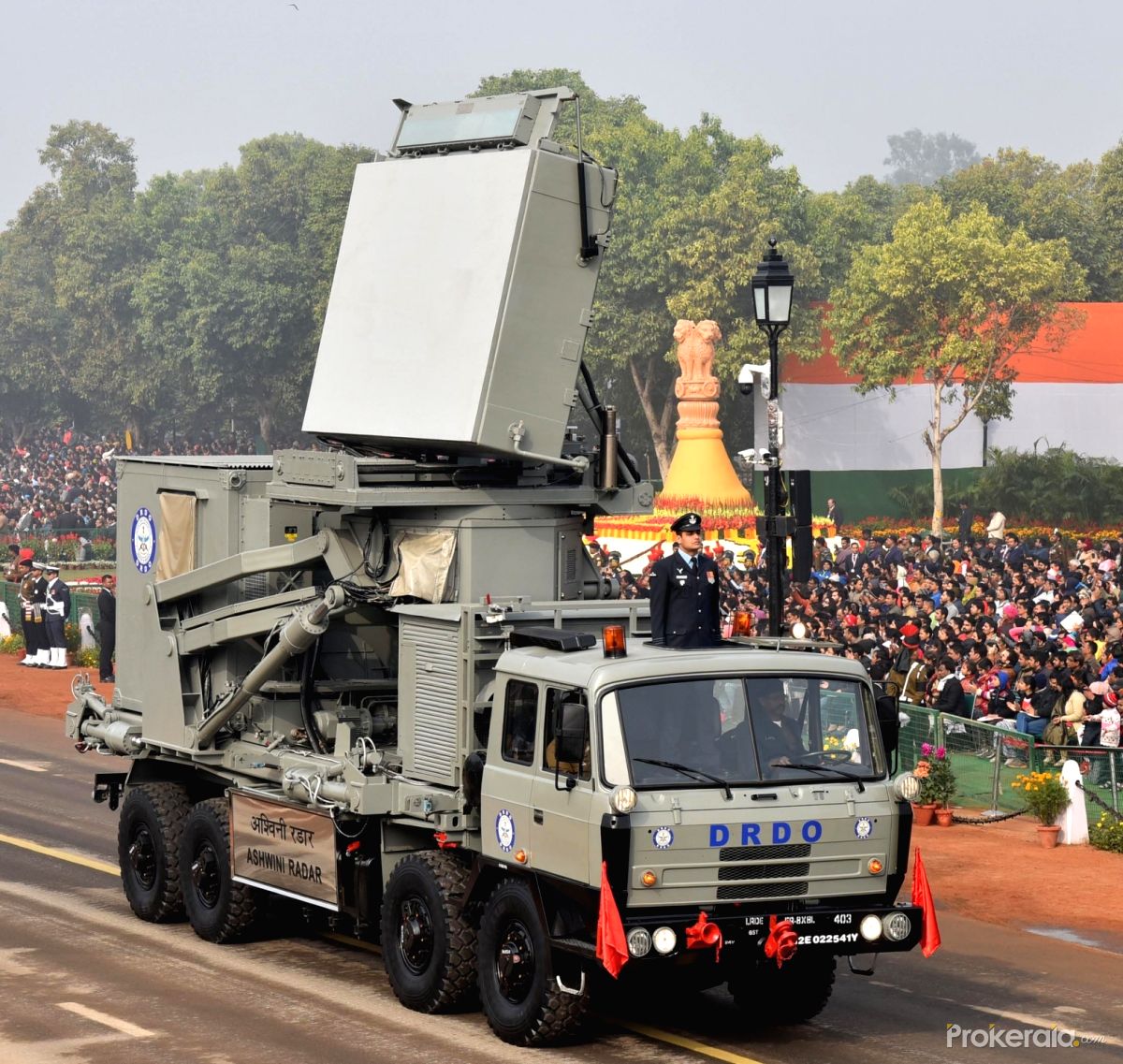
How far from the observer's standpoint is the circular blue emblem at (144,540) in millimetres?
16500

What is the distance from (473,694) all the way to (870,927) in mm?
2970

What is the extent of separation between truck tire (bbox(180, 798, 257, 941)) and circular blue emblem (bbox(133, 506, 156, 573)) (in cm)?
218

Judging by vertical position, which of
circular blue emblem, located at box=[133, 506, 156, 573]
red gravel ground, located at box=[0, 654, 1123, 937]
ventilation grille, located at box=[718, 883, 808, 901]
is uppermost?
circular blue emblem, located at box=[133, 506, 156, 573]

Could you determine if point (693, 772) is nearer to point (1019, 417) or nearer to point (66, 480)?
point (1019, 417)

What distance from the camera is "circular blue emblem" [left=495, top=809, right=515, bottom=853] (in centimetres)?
1220

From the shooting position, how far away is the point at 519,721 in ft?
40.4

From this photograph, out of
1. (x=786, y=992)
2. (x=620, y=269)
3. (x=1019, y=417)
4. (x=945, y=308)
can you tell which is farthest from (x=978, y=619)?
(x=620, y=269)

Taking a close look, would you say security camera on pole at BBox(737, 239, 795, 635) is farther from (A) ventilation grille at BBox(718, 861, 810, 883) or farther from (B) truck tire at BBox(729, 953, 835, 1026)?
(A) ventilation grille at BBox(718, 861, 810, 883)

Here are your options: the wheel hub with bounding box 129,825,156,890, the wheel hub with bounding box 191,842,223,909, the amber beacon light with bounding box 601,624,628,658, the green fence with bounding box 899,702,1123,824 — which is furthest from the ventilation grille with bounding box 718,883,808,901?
the green fence with bounding box 899,702,1123,824

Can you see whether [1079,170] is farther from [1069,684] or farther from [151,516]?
[151,516]

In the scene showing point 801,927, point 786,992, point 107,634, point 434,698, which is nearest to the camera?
point 801,927

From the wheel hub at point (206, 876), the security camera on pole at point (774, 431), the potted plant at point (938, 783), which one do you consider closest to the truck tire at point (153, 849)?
the wheel hub at point (206, 876)

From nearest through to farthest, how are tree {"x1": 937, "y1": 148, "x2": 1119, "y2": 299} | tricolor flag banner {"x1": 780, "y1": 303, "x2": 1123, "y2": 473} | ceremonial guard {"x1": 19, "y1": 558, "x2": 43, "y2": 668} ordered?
ceremonial guard {"x1": 19, "y1": 558, "x2": 43, "y2": 668} < tricolor flag banner {"x1": 780, "y1": 303, "x2": 1123, "y2": 473} < tree {"x1": 937, "y1": 148, "x2": 1119, "y2": 299}

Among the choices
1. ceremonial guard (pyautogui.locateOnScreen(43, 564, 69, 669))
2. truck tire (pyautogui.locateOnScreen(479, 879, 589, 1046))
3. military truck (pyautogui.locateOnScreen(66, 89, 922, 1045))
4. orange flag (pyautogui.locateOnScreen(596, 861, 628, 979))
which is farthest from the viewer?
ceremonial guard (pyautogui.locateOnScreen(43, 564, 69, 669))
